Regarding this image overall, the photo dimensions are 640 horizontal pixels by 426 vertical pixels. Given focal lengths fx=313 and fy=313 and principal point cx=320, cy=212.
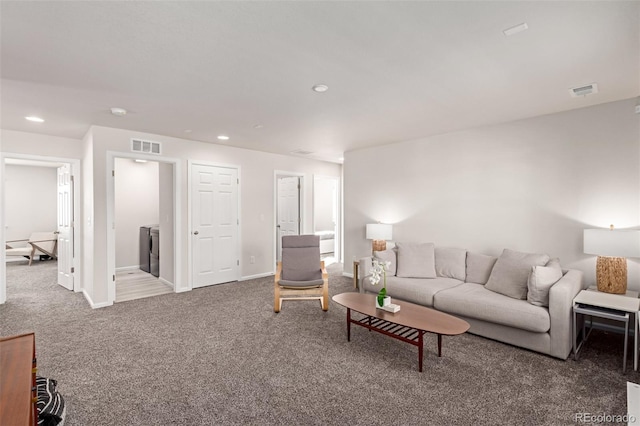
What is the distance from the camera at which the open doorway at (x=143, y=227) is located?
530 centimetres

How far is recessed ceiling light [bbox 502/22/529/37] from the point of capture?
6.25 ft

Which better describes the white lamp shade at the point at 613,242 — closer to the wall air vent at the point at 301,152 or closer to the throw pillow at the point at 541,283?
the throw pillow at the point at 541,283

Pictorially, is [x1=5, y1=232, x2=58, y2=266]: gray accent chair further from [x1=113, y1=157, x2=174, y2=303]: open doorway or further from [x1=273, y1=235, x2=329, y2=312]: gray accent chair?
[x1=273, y1=235, x2=329, y2=312]: gray accent chair

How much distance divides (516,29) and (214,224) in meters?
4.77

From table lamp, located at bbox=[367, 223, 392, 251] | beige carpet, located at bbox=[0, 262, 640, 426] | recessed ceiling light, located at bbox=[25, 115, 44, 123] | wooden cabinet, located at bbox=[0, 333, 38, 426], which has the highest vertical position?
recessed ceiling light, located at bbox=[25, 115, 44, 123]

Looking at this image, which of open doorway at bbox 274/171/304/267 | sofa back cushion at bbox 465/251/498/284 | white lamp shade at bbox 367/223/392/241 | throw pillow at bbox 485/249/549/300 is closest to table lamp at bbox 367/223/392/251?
white lamp shade at bbox 367/223/392/241

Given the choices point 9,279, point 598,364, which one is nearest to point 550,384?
point 598,364

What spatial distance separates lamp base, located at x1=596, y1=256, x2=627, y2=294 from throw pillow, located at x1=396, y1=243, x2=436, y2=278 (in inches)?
64.0

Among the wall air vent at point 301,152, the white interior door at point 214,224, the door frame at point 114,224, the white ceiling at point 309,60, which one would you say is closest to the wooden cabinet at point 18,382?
the white ceiling at point 309,60

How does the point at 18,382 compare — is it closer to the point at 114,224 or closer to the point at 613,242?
the point at 114,224

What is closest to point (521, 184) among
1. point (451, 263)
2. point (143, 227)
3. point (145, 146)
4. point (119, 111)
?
point (451, 263)

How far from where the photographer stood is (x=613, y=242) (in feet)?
9.41

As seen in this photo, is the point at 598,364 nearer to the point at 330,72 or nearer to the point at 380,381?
the point at 380,381

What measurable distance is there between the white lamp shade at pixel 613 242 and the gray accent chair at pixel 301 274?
109 inches
